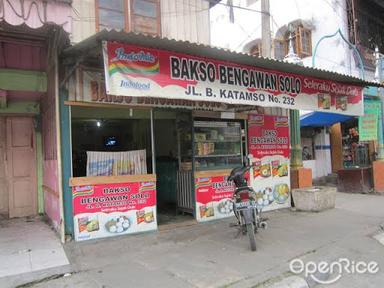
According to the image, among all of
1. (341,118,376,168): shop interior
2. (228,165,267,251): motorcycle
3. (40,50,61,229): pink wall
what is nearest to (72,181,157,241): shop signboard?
(40,50,61,229): pink wall

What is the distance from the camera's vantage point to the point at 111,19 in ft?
31.2

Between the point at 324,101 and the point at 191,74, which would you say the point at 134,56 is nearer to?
the point at 191,74

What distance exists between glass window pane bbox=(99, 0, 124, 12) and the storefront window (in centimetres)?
271

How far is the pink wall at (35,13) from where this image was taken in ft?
14.9

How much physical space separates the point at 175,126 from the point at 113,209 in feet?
9.20

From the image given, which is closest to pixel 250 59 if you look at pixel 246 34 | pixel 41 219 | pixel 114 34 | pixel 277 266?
pixel 114 34

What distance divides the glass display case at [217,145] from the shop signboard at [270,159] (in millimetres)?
368

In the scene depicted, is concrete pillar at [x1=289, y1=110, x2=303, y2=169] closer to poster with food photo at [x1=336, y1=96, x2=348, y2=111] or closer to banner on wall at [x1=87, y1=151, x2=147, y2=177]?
poster with food photo at [x1=336, y1=96, x2=348, y2=111]

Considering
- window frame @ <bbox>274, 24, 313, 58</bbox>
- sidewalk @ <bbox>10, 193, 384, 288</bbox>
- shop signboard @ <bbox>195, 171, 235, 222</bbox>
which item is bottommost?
sidewalk @ <bbox>10, 193, 384, 288</bbox>

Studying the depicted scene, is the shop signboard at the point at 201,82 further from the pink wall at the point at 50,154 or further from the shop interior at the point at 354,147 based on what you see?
the shop interior at the point at 354,147

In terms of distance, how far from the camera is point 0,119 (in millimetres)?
8656

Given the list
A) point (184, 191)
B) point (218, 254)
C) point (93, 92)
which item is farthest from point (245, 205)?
point (93, 92)

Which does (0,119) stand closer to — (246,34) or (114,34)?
(114,34)

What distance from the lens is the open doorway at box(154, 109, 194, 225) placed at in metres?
8.76
